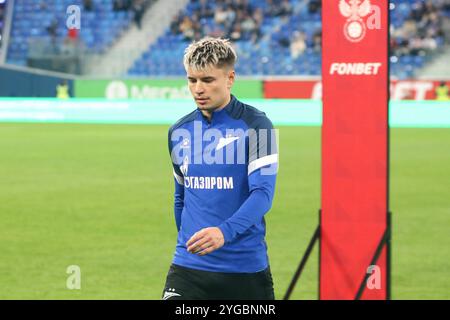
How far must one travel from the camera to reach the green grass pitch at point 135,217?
867 cm

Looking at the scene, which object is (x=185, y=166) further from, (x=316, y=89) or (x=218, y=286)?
(x=316, y=89)

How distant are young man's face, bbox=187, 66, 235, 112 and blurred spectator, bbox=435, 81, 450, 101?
24595 mm

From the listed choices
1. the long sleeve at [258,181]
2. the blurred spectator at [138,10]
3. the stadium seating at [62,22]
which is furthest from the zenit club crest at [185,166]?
the blurred spectator at [138,10]

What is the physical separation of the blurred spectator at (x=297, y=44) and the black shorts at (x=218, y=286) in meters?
28.3

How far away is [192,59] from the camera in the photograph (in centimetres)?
417

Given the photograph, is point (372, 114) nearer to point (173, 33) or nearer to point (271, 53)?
point (271, 53)

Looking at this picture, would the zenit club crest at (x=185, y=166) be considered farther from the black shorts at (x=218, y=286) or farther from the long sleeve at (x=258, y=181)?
the black shorts at (x=218, y=286)

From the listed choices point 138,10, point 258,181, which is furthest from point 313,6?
point 258,181

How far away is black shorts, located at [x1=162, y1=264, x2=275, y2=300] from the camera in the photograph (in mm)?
4266

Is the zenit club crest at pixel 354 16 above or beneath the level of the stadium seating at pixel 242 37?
beneath

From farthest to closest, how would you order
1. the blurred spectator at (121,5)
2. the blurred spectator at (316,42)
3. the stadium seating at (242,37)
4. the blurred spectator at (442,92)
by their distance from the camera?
the blurred spectator at (121,5), the blurred spectator at (316,42), the stadium seating at (242,37), the blurred spectator at (442,92)

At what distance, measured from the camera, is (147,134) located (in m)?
24.3

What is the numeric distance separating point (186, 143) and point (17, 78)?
27780 millimetres
